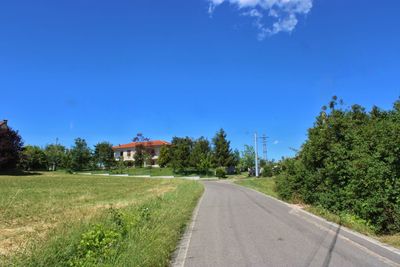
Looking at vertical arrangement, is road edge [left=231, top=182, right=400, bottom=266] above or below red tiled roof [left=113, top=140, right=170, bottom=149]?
below

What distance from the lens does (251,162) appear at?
106m

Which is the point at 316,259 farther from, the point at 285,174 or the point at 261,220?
the point at 285,174

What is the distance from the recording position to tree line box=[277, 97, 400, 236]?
11914 mm

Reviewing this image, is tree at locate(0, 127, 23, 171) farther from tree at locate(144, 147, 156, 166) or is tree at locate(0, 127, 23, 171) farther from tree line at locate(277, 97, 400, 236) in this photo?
tree line at locate(277, 97, 400, 236)

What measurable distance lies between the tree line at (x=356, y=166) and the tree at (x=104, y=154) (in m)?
89.0

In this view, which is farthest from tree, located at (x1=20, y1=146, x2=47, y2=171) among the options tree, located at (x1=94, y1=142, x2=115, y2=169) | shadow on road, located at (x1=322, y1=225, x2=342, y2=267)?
shadow on road, located at (x1=322, y1=225, x2=342, y2=267)

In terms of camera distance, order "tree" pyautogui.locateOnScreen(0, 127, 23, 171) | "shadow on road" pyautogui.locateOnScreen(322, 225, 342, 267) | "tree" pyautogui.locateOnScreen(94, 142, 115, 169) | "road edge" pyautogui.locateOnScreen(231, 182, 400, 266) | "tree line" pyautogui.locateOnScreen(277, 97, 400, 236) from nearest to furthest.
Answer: "shadow on road" pyautogui.locateOnScreen(322, 225, 342, 267)
"road edge" pyautogui.locateOnScreen(231, 182, 400, 266)
"tree line" pyautogui.locateOnScreen(277, 97, 400, 236)
"tree" pyautogui.locateOnScreen(0, 127, 23, 171)
"tree" pyautogui.locateOnScreen(94, 142, 115, 169)

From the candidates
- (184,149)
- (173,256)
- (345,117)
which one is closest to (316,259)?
(173,256)

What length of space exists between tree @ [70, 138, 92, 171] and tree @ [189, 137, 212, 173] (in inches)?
1115

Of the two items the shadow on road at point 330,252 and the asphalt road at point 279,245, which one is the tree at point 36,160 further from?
the shadow on road at point 330,252

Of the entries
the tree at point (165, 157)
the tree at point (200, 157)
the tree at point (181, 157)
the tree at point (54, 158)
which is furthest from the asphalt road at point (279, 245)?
the tree at point (54, 158)

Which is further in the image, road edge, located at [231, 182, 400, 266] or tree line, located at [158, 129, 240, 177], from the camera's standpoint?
tree line, located at [158, 129, 240, 177]

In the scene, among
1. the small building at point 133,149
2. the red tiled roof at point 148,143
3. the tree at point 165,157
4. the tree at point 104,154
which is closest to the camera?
the tree at point 165,157

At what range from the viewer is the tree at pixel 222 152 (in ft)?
321
